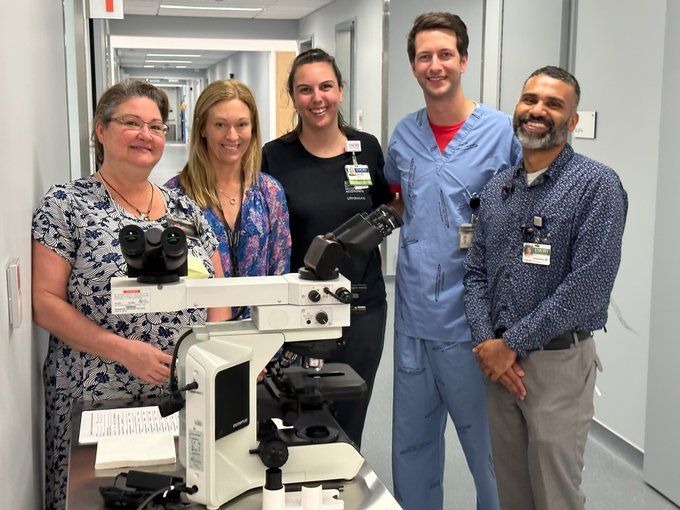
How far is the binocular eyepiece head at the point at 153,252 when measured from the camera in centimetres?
137

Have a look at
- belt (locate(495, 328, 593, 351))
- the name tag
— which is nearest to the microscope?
belt (locate(495, 328, 593, 351))

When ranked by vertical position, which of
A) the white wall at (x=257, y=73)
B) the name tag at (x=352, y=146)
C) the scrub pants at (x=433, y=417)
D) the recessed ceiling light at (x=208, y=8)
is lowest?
the scrub pants at (x=433, y=417)

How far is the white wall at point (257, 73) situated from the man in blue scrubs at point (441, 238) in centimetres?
621

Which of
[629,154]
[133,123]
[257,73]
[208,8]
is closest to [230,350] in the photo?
[133,123]

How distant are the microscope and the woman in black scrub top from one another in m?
1.07

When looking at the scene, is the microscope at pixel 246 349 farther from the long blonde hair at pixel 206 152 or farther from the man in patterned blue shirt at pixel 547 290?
the long blonde hair at pixel 206 152

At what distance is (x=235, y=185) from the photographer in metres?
2.45

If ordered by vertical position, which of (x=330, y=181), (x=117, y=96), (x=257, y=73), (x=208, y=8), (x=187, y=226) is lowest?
(x=187, y=226)

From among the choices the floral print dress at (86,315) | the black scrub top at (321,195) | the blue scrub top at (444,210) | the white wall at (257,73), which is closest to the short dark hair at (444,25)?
the blue scrub top at (444,210)

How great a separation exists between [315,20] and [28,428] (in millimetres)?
9068

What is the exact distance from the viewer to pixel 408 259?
8.06 ft

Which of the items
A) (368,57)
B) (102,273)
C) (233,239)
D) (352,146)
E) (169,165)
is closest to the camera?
(102,273)

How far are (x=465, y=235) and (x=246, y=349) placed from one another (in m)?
1.15

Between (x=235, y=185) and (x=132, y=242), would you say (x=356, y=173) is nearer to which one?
(x=235, y=185)
